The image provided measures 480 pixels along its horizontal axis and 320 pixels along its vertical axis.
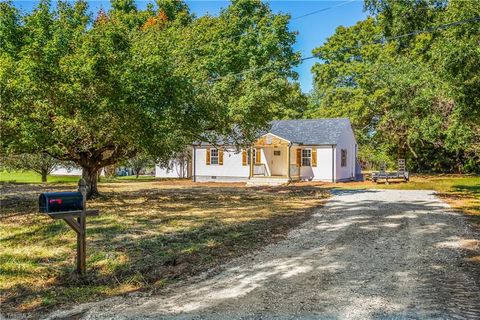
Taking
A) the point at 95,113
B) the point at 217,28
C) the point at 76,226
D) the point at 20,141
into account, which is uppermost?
the point at 217,28

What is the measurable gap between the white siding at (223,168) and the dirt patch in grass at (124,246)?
47.1 feet

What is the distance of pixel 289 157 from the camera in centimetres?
2509

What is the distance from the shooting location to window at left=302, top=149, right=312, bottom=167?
26406 mm

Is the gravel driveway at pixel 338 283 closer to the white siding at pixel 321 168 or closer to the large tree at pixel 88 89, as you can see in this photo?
the large tree at pixel 88 89

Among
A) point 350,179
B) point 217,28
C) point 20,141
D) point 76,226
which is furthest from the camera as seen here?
point 350,179

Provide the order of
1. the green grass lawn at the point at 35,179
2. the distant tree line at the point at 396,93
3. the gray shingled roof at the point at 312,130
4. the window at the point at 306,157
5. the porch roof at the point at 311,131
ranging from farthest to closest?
the green grass lawn at the point at 35,179, the window at the point at 306,157, the gray shingled roof at the point at 312,130, the porch roof at the point at 311,131, the distant tree line at the point at 396,93

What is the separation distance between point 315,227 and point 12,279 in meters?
6.47

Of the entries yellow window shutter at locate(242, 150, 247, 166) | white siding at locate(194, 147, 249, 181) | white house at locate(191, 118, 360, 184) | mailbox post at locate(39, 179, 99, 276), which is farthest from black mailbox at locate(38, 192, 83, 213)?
yellow window shutter at locate(242, 150, 247, 166)

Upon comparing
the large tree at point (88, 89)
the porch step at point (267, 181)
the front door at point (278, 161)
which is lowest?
the porch step at point (267, 181)

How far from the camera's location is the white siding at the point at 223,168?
27.9 m

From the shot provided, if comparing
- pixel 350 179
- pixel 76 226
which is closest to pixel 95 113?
pixel 76 226

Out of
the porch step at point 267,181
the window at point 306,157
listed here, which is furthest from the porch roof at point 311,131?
the porch step at point 267,181

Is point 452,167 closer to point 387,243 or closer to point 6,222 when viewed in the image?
point 387,243

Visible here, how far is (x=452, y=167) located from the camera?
3509cm
